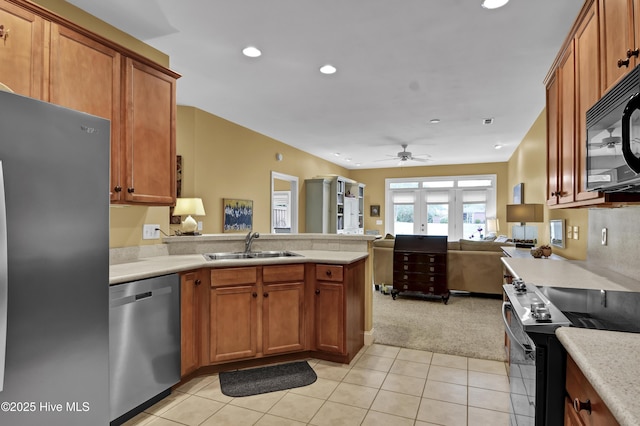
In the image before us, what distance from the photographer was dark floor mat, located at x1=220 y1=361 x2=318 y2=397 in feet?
8.43

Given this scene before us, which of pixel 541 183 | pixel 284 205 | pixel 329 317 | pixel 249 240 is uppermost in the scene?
pixel 541 183

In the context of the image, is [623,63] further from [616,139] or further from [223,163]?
[223,163]

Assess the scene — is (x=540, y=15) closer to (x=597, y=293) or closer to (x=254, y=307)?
(x=597, y=293)

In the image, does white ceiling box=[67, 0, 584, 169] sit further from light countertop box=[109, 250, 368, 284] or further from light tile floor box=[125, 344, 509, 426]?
light tile floor box=[125, 344, 509, 426]

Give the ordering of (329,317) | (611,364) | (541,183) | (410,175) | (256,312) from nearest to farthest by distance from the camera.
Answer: (611,364)
(256,312)
(329,317)
(541,183)
(410,175)

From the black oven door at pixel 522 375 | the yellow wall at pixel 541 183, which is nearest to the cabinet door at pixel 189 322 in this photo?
the black oven door at pixel 522 375

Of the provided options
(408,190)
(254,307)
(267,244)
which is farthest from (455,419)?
(408,190)

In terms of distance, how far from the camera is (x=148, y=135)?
2.61m

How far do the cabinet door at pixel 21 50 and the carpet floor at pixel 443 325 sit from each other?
11.1ft

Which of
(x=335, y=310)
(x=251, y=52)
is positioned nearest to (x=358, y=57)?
(x=251, y=52)

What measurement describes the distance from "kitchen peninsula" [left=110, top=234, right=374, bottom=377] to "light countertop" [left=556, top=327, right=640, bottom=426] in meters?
1.90

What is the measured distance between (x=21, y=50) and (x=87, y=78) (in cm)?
37

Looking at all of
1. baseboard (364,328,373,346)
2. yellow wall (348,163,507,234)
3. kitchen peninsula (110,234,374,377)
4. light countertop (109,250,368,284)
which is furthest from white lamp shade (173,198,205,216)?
yellow wall (348,163,507,234)

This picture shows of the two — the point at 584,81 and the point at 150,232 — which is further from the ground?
the point at 584,81
